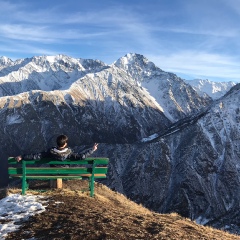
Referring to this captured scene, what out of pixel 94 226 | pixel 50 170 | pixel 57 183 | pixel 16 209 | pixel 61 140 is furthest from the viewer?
pixel 57 183

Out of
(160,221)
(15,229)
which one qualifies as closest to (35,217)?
(15,229)

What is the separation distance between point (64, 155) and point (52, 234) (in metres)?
6.42

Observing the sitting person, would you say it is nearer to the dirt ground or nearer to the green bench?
the green bench

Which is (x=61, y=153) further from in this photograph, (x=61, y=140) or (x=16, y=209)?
(x=16, y=209)

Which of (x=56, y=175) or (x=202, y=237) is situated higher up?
(x=56, y=175)

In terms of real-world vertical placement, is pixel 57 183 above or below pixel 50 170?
below

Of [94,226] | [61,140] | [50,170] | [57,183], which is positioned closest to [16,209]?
[50,170]

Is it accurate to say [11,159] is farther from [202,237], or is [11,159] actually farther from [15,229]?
[202,237]

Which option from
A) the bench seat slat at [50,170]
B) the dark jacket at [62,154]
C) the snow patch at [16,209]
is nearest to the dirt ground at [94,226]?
the snow patch at [16,209]

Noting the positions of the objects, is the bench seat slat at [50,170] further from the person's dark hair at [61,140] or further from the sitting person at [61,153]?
the person's dark hair at [61,140]

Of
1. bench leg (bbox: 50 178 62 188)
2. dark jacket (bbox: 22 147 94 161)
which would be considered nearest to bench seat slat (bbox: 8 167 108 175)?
dark jacket (bbox: 22 147 94 161)

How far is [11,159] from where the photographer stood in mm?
19406

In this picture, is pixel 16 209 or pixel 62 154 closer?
pixel 16 209

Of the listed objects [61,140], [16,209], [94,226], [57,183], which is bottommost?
[94,226]
